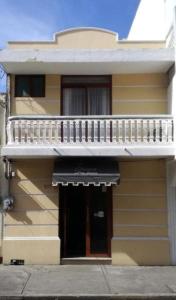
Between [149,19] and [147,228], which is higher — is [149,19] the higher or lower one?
the higher one

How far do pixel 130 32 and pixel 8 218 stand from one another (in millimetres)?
12323

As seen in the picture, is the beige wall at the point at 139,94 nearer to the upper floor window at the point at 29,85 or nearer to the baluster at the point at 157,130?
the baluster at the point at 157,130

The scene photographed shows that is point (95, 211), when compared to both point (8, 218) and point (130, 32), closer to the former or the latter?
point (8, 218)

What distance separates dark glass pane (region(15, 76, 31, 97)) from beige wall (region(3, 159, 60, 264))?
2.38m

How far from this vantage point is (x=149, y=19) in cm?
1908

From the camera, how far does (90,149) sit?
→ 609 inches

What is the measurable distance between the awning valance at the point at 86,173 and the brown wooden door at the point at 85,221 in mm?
1444

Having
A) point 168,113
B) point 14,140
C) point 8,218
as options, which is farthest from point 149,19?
point 8,218

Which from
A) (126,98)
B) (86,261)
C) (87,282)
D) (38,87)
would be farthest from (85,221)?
(38,87)

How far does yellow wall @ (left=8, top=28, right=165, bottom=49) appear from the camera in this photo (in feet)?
55.3

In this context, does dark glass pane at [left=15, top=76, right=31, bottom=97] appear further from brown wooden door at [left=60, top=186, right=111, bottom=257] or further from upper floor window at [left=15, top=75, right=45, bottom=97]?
brown wooden door at [left=60, top=186, right=111, bottom=257]

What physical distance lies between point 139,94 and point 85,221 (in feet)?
16.1

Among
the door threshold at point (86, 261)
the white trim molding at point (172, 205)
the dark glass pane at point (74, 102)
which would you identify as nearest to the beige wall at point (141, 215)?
the white trim molding at point (172, 205)

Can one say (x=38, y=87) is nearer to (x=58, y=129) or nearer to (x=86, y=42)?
(x=58, y=129)
